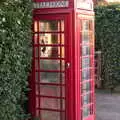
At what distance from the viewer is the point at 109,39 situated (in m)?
11.0

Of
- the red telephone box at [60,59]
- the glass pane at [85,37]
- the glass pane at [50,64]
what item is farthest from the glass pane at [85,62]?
the glass pane at [50,64]

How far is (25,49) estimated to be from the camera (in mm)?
6074

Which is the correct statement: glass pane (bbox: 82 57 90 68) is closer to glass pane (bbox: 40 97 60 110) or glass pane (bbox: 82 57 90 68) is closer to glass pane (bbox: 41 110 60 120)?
glass pane (bbox: 40 97 60 110)

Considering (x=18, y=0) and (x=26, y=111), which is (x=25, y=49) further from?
(x=26, y=111)

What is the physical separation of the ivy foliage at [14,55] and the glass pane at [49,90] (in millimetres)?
338

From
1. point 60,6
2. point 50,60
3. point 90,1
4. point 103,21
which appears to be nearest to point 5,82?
point 50,60

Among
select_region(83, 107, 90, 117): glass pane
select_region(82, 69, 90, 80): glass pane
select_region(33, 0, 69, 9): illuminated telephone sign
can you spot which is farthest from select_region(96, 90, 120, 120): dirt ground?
select_region(33, 0, 69, 9): illuminated telephone sign

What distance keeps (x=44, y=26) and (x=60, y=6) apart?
43 cm

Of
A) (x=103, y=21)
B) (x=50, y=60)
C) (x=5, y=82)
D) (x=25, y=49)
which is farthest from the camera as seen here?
(x=103, y=21)

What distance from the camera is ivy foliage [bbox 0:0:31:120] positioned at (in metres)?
5.37

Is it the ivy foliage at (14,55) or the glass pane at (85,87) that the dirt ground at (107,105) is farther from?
the ivy foliage at (14,55)

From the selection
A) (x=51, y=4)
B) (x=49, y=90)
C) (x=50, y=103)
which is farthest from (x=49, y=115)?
(x=51, y=4)

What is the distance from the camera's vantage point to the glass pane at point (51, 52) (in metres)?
6.37

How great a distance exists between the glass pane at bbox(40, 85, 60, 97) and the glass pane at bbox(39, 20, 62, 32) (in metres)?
0.92
